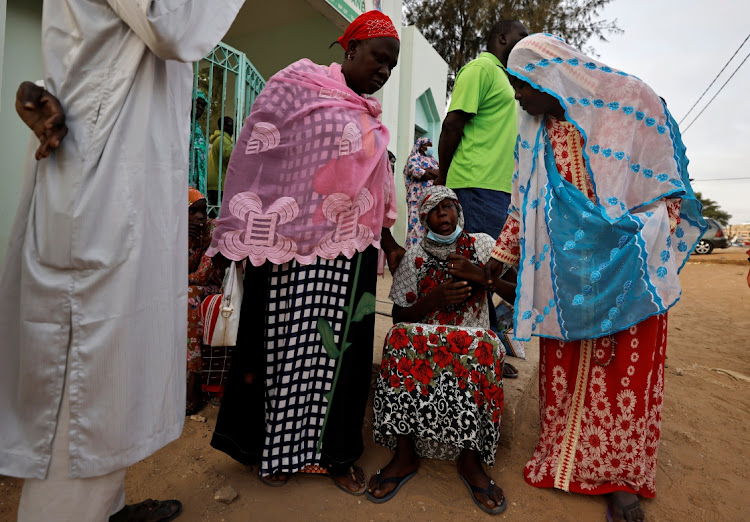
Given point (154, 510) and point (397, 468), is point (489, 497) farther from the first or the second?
point (154, 510)

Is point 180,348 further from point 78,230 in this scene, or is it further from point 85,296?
point 78,230

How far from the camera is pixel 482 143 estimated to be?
2961 mm

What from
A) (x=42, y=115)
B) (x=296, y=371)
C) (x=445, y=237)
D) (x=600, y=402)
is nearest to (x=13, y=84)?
(x=42, y=115)

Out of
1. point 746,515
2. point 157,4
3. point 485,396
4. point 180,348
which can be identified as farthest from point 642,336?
point 157,4

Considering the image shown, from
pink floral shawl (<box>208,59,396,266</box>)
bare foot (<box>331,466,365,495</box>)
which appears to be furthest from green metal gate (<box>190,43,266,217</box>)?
bare foot (<box>331,466,365,495</box>)

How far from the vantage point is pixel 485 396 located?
214 centimetres

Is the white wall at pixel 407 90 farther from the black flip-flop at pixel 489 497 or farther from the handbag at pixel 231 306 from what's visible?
the black flip-flop at pixel 489 497

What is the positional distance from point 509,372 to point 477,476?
1003mm

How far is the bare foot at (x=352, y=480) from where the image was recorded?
81.4 inches

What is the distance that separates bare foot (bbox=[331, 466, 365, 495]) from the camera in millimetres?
2068

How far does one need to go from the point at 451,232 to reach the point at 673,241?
3.43 feet

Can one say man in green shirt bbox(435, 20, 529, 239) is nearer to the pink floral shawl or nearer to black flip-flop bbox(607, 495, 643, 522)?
the pink floral shawl

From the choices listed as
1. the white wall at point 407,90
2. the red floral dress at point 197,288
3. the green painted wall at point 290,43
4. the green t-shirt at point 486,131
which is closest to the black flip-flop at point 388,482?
the red floral dress at point 197,288

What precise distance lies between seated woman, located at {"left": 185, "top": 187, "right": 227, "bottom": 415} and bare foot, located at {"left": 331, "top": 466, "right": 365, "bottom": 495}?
1207 mm
